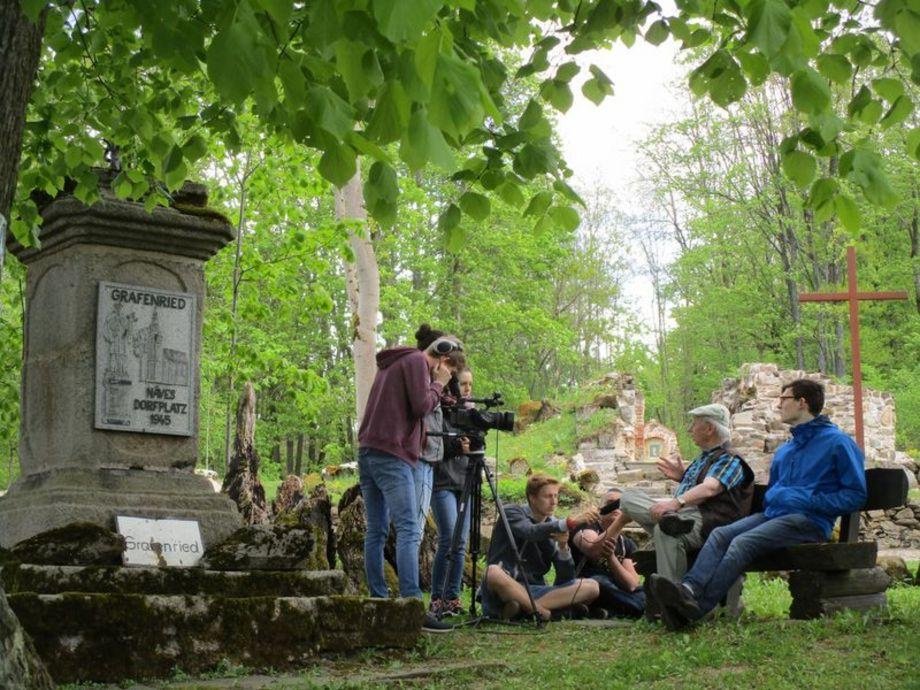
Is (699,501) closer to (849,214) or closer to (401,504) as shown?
(401,504)

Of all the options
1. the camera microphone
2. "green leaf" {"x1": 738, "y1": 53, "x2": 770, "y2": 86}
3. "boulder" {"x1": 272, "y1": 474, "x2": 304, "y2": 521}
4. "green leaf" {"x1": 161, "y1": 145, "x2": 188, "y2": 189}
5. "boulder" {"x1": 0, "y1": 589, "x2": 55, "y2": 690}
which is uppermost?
"green leaf" {"x1": 738, "y1": 53, "x2": 770, "y2": 86}

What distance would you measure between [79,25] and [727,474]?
14.5 feet

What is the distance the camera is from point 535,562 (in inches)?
313

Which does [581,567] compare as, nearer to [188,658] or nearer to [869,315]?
[188,658]

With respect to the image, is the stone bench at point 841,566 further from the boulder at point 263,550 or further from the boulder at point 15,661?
the boulder at point 15,661

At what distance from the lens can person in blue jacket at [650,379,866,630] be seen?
6.96 meters

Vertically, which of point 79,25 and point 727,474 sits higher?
point 79,25

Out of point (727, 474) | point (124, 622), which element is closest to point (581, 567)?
point (727, 474)

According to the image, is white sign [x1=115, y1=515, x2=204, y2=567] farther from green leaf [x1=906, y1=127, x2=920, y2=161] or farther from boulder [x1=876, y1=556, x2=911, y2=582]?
boulder [x1=876, y1=556, x2=911, y2=582]

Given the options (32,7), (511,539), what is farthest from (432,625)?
(32,7)

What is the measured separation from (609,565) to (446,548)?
1.23 metres

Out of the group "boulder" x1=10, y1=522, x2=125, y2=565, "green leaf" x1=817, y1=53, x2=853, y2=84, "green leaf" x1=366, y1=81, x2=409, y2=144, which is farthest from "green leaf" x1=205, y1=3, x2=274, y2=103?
"boulder" x1=10, y1=522, x2=125, y2=565

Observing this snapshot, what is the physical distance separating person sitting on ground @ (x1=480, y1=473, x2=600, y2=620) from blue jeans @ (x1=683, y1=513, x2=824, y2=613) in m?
0.92

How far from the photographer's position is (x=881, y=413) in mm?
23344
